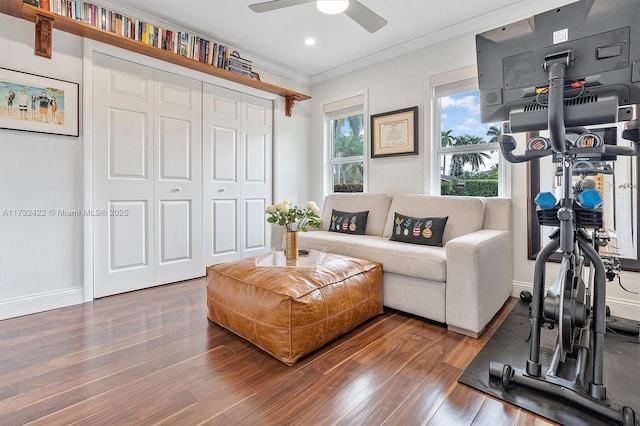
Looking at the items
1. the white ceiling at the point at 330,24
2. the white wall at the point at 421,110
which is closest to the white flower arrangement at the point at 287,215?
the white wall at the point at 421,110

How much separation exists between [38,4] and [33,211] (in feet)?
4.85

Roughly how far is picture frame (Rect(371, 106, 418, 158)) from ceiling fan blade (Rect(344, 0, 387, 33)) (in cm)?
129

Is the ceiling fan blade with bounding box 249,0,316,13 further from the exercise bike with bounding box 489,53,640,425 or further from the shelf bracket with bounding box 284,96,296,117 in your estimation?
the shelf bracket with bounding box 284,96,296,117

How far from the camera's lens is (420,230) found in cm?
271

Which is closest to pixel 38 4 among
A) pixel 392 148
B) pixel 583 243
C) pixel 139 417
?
pixel 139 417

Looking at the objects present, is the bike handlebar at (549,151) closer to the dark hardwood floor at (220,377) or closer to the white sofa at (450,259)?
the white sofa at (450,259)

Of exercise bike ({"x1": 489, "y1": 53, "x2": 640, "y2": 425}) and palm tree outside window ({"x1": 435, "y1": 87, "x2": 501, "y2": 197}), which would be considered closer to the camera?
exercise bike ({"x1": 489, "y1": 53, "x2": 640, "y2": 425})

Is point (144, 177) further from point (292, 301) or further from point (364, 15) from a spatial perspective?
point (364, 15)

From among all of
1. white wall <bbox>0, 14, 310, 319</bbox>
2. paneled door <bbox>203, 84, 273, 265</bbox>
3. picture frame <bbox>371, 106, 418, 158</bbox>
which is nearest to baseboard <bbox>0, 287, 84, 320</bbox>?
white wall <bbox>0, 14, 310, 319</bbox>

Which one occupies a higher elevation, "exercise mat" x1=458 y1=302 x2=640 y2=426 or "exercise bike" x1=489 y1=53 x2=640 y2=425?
"exercise bike" x1=489 y1=53 x2=640 y2=425

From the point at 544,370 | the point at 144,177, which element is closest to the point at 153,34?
the point at 144,177

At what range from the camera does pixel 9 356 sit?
1.77 metres

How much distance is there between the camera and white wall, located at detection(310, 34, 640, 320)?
2656mm

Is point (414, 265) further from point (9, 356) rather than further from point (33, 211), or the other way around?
point (33, 211)
